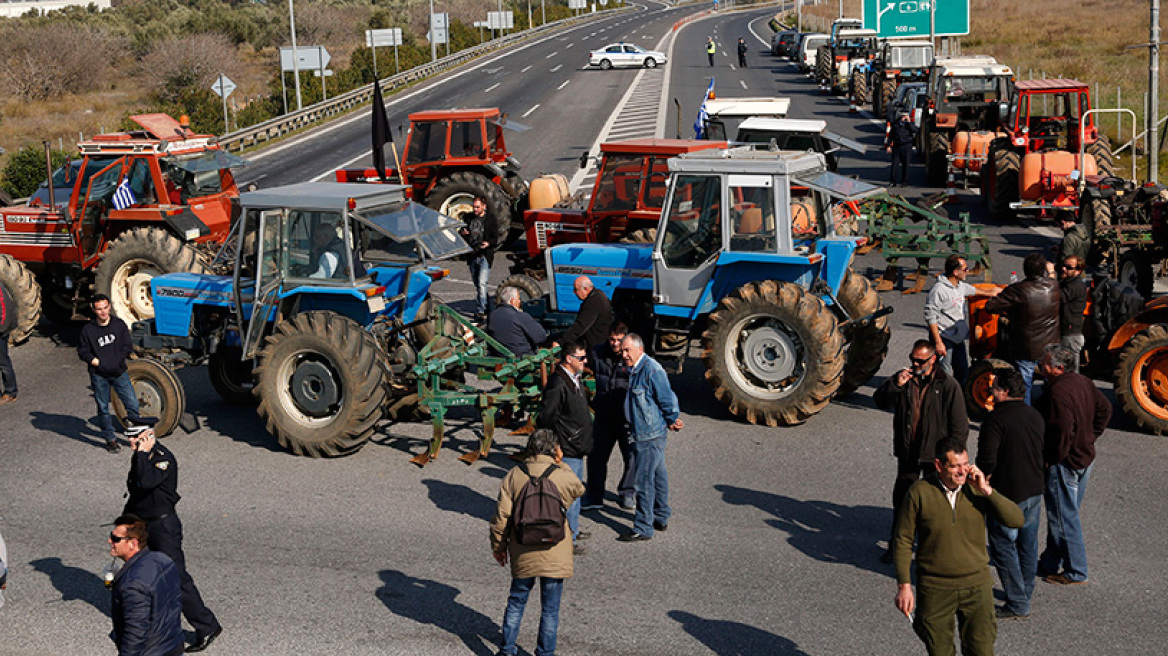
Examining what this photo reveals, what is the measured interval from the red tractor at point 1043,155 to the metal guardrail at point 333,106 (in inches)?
894

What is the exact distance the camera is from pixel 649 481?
31.4ft

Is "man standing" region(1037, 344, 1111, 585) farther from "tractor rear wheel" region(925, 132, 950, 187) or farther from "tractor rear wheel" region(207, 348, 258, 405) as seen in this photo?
"tractor rear wheel" region(925, 132, 950, 187)

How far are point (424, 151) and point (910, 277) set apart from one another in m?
8.63

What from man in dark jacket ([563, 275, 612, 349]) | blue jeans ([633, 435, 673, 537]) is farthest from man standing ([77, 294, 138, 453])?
blue jeans ([633, 435, 673, 537])

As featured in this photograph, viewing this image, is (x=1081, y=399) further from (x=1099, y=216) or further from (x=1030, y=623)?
(x=1099, y=216)

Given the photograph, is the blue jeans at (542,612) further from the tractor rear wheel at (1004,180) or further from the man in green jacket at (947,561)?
the tractor rear wheel at (1004,180)

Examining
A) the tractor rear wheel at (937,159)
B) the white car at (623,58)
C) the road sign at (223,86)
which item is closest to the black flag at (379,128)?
the tractor rear wheel at (937,159)

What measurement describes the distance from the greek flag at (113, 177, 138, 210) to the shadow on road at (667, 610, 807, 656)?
38.1 ft

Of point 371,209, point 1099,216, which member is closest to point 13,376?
point 371,209

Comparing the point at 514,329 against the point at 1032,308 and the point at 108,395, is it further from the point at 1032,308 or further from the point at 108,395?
the point at 1032,308

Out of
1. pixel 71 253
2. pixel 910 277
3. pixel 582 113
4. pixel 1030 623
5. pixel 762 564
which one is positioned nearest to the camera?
pixel 1030 623

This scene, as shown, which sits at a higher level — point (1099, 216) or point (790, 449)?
point (1099, 216)

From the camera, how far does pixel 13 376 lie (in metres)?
14.1

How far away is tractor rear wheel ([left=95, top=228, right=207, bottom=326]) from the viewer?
52.9 ft
